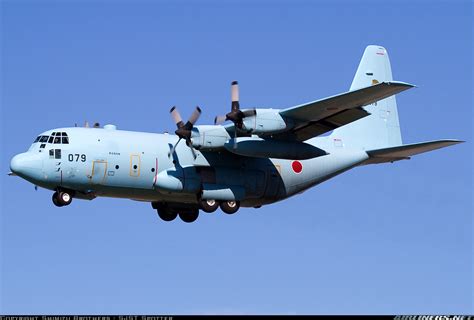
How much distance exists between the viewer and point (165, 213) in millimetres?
38344

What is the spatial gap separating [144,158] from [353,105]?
744 cm

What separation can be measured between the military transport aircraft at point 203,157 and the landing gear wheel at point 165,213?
4 centimetres

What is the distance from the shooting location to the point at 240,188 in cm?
3656

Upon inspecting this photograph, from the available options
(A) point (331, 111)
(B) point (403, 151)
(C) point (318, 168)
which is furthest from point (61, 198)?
(B) point (403, 151)

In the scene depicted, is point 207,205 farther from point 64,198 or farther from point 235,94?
point 64,198

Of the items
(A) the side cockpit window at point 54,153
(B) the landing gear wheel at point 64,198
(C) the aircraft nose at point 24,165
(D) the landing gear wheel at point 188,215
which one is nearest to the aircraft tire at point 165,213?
(D) the landing gear wheel at point 188,215

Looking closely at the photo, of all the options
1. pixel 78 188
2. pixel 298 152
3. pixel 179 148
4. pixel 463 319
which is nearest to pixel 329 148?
pixel 298 152

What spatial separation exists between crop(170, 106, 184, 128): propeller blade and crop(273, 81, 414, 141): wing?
3.37 m

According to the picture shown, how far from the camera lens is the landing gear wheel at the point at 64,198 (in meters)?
34.7

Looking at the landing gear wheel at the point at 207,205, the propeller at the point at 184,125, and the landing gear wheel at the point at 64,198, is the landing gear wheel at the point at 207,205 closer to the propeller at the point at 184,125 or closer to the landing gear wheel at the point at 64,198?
the propeller at the point at 184,125

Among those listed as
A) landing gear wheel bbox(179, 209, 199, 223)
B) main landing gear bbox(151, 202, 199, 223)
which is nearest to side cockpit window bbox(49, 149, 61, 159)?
main landing gear bbox(151, 202, 199, 223)

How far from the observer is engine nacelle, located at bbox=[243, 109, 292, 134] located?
3450 centimetres

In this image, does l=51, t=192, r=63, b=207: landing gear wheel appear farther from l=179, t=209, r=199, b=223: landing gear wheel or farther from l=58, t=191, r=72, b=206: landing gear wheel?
l=179, t=209, r=199, b=223: landing gear wheel

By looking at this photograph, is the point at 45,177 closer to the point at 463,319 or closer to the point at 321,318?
the point at 321,318
